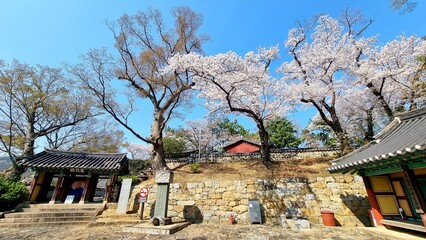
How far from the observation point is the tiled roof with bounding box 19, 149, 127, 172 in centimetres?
1118

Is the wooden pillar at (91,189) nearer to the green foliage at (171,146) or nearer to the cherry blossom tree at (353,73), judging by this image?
the green foliage at (171,146)

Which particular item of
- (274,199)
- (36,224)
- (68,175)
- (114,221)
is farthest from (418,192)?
(68,175)

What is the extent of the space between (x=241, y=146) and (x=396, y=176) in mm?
18652

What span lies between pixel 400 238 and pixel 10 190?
685 inches

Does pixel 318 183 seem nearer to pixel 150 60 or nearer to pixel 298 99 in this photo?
pixel 298 99

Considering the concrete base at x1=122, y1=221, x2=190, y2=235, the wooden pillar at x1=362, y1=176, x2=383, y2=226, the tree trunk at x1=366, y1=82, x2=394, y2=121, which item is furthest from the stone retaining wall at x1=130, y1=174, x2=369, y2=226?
the tree trunk at x1=366, y1=82, x2=394, y2=121

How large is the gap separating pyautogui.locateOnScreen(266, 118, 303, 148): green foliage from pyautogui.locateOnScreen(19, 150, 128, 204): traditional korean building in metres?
17.7

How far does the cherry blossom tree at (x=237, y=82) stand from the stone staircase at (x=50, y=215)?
913 centimetres

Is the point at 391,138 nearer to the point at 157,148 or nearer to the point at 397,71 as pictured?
the point at 397,71

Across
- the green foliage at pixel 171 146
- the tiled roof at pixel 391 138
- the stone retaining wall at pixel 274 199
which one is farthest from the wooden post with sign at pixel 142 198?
the green foliage at pixel 171 146

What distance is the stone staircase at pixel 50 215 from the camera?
8.65m

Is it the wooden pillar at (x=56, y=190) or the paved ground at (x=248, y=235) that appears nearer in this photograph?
the paved ground at (x=248, y=235)

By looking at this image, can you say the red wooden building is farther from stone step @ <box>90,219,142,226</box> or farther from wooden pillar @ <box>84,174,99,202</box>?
stone step @ <box>90,219,142,226</box>

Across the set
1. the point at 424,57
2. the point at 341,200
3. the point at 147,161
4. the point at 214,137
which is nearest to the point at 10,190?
the point at 147,161
